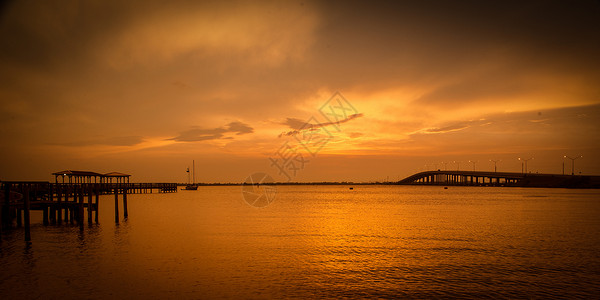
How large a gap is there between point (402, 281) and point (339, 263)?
404 centimetres

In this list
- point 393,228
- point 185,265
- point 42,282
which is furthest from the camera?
point 393,228

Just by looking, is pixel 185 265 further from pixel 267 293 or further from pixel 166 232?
pixel 166 232

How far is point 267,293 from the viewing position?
14.4 m

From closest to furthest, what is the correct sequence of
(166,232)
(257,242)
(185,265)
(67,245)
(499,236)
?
(185,265) → (67,245) → (257,242) → (499,236) → (166,232)

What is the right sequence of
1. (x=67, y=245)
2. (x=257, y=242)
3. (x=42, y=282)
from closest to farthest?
(x=42, y=282) → (x=67, y=245) → (x=257, y=242)

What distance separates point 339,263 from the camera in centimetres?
1919

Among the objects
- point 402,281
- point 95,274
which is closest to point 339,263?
point 402,281

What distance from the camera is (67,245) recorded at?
2384cm

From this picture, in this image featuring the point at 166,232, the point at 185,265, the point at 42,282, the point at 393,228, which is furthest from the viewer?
the point at 393,228

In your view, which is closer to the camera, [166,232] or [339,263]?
[339,263]

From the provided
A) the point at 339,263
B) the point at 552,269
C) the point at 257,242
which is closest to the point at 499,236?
the point at 552,269

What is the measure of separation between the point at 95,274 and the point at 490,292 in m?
16.5

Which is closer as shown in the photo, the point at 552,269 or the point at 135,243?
the point at 552,269

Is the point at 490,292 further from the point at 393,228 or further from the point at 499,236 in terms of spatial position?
the point at 393,228
